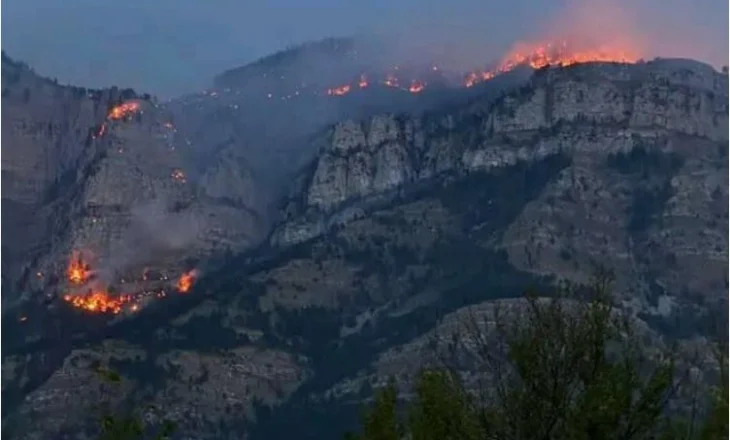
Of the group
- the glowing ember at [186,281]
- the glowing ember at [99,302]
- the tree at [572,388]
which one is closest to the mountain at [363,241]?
the glowing ember at [186,281]

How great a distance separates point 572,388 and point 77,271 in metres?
150

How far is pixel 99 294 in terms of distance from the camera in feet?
527

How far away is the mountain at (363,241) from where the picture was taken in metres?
112

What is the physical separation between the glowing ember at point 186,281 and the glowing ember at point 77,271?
37.3 ft

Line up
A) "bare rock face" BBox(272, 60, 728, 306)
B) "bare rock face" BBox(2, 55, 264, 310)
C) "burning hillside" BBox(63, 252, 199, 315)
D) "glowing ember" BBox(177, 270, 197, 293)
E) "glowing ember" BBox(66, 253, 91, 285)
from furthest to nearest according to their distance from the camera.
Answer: "bare rock face" BBox(2, 55, 264, 310)
"glowing ember" BBox(66, 253, 91, 285)
"glowing ember" BBox(177, 270, 197, 293)
"burning hillside" BBox(63, 252, 199, 315)
"bare rock face" BBox(272, 60, 728, 306)

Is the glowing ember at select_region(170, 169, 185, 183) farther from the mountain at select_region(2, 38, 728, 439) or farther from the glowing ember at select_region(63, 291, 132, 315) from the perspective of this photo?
the glowing ember at select_region(63, 291, 132, 315)

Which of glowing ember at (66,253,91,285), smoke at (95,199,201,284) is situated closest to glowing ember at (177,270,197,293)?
smoke at (95,199,201,284)

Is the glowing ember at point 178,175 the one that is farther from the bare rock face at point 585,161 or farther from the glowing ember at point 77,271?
the glowing ember at point 77,271

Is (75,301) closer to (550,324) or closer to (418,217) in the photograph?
(418,217)

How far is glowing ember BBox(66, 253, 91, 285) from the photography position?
161 meters

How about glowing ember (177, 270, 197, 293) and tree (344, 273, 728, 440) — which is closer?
tree (344, 273, 728, 440)

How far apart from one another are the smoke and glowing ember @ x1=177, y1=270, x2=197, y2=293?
6600mm

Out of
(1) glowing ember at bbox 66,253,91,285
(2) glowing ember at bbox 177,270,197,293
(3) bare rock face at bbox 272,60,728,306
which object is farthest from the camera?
(1) glowing ember at bbox 66,253,91,285

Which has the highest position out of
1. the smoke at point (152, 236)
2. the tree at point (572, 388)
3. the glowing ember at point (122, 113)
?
the glowing ember at point (122, 113)
